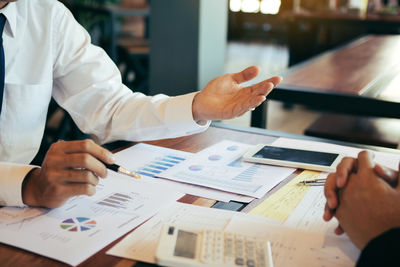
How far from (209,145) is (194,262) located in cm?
63

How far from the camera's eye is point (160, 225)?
82 centimetres

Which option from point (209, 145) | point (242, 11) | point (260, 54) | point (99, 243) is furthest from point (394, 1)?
point (99, 243)

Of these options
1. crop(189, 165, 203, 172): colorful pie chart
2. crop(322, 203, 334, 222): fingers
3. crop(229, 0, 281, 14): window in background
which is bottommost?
crop(189, 165, 203, 172): colorful pie chart

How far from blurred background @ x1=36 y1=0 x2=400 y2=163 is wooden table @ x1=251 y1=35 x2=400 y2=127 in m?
0.30

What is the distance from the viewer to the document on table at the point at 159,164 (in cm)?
96

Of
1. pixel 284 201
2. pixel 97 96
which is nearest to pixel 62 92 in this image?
pixel 97 96

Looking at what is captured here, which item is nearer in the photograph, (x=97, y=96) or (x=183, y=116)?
(x=183, y=116)

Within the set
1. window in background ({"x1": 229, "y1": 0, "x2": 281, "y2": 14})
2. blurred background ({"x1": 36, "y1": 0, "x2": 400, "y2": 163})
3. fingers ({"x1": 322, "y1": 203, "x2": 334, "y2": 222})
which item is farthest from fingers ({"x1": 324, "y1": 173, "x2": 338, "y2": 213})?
window in background ({"x1": 229, "y1": 0, "x2": 281, "y2": 14})

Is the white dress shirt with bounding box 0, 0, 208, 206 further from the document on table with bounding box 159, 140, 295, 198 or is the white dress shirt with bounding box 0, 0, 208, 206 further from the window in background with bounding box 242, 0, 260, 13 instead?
the window in background with bounding box 242, 0, 260, 13

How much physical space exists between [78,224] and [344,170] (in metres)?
0.47

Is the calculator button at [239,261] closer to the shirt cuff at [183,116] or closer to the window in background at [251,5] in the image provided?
the shirt cuff at [183,116]

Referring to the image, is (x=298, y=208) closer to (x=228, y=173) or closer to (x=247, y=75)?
(x=228, y=173)

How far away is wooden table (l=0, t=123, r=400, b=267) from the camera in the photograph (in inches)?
27.8

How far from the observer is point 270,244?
758 millimetres
